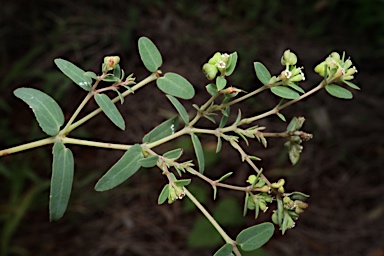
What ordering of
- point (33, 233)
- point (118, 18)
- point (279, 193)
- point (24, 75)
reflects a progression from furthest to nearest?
point (118, 18), point (24, 75), point (33, 233), point (279, 193)

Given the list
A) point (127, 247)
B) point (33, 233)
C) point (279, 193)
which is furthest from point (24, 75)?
point (279, 193)

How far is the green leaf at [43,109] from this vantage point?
1507 mm

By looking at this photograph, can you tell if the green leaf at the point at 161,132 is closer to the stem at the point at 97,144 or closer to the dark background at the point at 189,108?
the stem at the point at 97,144

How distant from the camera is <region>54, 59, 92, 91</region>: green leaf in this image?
1509 millimetres

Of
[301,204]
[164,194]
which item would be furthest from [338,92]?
[164,194]

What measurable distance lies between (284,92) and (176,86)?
28 centimetres

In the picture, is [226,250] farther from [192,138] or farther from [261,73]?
[261,73]

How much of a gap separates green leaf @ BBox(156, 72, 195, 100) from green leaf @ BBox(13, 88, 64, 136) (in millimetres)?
288

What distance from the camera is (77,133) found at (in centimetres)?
388

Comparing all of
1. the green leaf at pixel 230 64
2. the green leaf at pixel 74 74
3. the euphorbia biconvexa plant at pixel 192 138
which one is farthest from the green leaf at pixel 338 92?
the green leaf at pixel 74 74

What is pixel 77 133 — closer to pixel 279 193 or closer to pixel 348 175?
pixel 348 175

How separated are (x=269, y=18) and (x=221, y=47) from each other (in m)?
0.48

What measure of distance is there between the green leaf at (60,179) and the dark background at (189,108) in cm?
225

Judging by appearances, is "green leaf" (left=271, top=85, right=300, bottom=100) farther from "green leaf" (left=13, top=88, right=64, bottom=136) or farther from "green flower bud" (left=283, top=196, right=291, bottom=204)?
"green leaf" (left=13, top=88, right=64, bottom=136)
